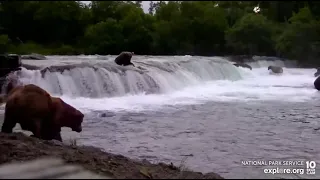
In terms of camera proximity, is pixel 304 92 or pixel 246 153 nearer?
pixel 246 153

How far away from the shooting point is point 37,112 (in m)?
8.46

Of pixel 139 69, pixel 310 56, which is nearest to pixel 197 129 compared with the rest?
pixel 139 69

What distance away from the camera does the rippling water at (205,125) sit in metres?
9.01

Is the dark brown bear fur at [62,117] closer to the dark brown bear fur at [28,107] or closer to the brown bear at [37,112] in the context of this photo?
the brown bear at [37,112]

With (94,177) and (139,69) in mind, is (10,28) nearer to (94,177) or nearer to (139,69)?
(139,69)

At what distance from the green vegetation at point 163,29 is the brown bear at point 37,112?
33518 millimetres

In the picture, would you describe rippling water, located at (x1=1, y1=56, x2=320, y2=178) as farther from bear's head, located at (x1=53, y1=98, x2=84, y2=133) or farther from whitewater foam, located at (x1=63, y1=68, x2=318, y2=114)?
bear's head, located at (x1=53, y1=98, x2=84, y2=133)

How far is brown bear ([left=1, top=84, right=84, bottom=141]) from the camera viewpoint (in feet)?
27.6

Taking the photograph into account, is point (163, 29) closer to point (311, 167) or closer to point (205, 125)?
point (205, 125)

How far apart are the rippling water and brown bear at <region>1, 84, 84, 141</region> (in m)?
1.22

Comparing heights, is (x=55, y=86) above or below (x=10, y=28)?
below

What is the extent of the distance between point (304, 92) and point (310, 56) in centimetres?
2059

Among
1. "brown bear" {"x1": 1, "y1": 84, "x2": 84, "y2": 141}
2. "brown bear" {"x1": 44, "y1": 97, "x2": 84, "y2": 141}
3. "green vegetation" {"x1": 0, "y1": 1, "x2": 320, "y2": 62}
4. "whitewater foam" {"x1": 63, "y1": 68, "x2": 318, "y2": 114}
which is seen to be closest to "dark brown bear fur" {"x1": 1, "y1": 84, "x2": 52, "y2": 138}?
"brown bear" {"x1": 1, "y1": 84, "x2": 84, "y2": 141}

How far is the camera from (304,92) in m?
21.8
